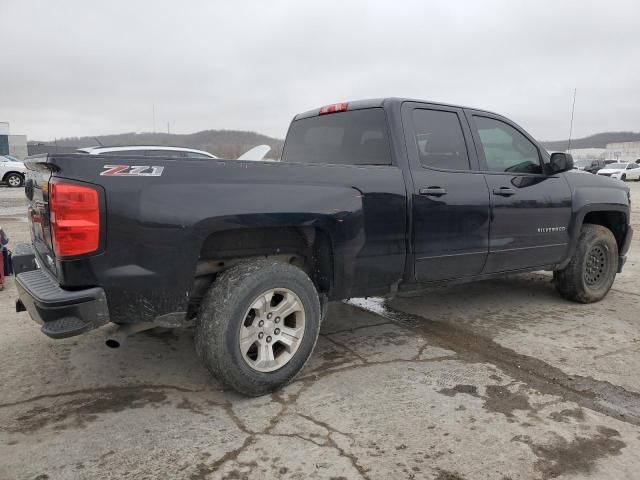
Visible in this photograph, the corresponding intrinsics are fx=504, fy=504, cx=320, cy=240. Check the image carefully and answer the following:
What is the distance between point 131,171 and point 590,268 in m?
4.60

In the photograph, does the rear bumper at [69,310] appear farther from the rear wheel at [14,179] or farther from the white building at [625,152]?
the white building at [625,152]

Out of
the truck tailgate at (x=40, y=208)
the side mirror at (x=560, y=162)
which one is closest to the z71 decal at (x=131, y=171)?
the truck tailgate at (x=40, y=208)

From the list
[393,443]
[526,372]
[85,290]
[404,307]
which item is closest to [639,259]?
[404,307]

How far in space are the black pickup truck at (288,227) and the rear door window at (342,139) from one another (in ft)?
0.05

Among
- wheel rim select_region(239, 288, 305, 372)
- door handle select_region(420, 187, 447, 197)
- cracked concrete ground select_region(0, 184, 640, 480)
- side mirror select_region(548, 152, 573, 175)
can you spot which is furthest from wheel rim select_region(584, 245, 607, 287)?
wheel rim select_region(239, 288, 305, 372)

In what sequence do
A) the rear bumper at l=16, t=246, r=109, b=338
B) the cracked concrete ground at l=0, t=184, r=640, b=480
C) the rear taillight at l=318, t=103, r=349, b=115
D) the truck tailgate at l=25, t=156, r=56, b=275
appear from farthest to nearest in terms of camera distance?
1. the rear taillight at l=318, t=103, r=349, b=115
2. the truck tailgate at l=25, t=156, r=56, b=275
3. the rear bumper at l=16, t=246, r=109, b=338
4. the cracked concrete ground at l=0, t=184, r=640, b=480

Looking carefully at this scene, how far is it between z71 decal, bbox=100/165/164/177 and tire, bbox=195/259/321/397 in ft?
2.32

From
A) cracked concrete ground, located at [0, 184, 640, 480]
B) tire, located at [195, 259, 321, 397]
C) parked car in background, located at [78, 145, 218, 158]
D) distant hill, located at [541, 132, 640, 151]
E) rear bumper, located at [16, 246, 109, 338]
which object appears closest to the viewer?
cracked concrete ground, located at [0, 184, 640, 480]

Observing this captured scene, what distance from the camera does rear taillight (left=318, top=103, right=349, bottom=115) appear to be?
163 inches

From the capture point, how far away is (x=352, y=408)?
2.88 metres

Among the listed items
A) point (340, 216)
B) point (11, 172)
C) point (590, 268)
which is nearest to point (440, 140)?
point (340, 216)

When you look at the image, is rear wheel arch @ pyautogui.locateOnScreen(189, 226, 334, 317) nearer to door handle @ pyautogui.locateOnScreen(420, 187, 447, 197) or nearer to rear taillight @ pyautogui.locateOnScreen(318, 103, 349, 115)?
door handle @ pyautogui.locateOnScreen(420, 187, 447, 197)

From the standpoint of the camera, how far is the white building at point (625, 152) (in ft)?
243

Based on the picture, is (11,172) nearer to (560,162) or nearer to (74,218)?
(74,218)
